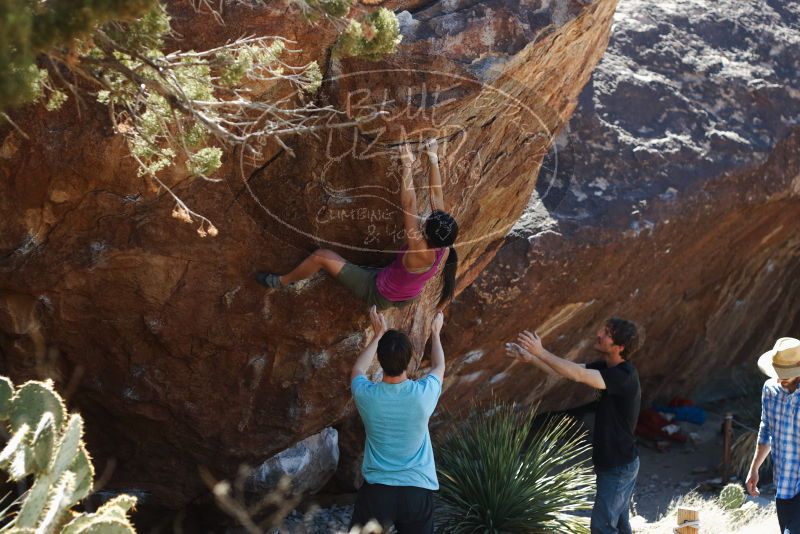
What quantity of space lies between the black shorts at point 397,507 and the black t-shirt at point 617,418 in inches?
52.5

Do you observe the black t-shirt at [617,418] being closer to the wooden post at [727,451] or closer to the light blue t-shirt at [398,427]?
the light blue t-shirt at [398,427]

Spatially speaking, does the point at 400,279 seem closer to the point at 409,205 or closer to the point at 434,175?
the point at 409,205

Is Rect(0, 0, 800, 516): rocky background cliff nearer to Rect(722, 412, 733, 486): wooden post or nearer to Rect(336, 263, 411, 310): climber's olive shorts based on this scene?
Rect(336, 263, 411, 310): climber's olive shorts

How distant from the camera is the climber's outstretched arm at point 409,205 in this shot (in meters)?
6.05

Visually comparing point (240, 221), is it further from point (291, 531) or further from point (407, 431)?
point (291, 531)

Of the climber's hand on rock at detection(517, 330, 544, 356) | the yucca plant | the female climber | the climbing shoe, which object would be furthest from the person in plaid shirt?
the climbing shoe

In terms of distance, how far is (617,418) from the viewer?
6.14m

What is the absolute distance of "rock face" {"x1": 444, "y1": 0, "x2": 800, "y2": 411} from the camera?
964 cm

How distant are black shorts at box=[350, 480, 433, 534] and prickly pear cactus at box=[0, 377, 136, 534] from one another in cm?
147

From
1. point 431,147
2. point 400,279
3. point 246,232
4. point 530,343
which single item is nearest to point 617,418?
point 530,343

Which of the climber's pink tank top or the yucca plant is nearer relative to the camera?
the climber's pink tank top

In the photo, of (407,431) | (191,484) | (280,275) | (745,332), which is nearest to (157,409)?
(191,484)

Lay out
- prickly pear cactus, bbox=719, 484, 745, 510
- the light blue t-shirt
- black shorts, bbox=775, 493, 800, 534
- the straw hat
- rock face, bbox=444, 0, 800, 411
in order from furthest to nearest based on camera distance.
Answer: rock face, bbox=444, 0, 800, 411, prickly pear cactus, bbox=719, 484, 745, 510, the straw hat, black shorts, bbox=775, 493, 800, 534, the light blue t-shirt

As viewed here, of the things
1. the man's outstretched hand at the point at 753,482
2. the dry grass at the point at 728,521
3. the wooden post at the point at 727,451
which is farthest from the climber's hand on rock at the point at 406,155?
the wooden post at the point at 727,451
